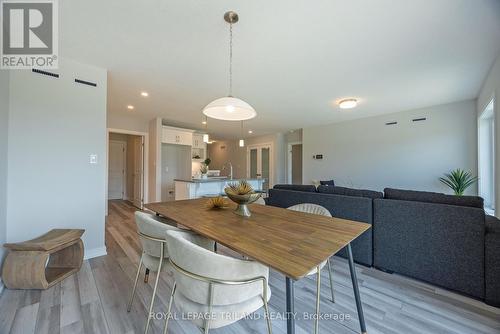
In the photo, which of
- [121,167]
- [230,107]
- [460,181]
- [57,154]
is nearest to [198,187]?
[57,154]

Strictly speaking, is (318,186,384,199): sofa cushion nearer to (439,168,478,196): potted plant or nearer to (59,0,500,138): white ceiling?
(59,0,500,138): white ceiling

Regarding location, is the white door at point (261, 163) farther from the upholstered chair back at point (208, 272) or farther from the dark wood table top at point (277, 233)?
the upholstered chair back at point (208, 272)

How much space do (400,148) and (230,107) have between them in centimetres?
457

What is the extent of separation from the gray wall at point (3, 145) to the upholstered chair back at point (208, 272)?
7.01ft

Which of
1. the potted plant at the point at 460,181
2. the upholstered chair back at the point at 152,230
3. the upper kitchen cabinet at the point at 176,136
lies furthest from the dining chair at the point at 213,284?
the upper kitchen cabinet at the point at 176,136

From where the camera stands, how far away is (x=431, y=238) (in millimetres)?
1899

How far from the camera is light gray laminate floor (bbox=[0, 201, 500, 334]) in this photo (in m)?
1.42

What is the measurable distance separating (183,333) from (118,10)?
255 centimetres

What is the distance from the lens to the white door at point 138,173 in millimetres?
5391

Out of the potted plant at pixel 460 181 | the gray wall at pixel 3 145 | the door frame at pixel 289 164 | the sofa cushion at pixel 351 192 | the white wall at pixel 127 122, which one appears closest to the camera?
the gray wall at pixel 3 145

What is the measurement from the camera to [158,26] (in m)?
1.80

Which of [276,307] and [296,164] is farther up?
[296,164]

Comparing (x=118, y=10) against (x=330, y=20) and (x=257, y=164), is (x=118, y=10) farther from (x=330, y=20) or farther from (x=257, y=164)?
(x=257, y=164)

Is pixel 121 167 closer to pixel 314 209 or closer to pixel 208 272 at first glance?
pixel 314 209
